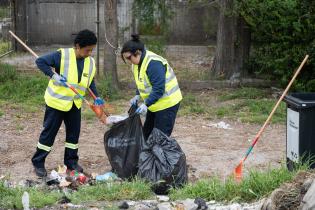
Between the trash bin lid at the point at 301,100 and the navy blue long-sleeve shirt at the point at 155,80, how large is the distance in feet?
4.09

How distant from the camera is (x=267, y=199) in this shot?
4891 mm

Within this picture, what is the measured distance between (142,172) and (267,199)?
5.75 feet

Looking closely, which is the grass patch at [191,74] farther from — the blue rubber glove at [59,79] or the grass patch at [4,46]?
the blue rubber glove at [59,79]

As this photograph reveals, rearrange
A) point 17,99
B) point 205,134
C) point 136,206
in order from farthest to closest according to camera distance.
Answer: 1. point 17,99
2. point 205,134
3. point 136,206

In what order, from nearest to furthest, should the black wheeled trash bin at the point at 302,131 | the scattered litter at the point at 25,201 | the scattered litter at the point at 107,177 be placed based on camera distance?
the scattered litter at the point at 25,201
the black wheeled trash bin at the point at 302,131
the scattered litter at the point at 107,177

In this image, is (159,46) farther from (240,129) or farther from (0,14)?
(0,14)

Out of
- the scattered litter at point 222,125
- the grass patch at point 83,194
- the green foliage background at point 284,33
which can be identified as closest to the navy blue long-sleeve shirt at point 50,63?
the grass patch at point 83,194

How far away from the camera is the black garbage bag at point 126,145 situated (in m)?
6.76

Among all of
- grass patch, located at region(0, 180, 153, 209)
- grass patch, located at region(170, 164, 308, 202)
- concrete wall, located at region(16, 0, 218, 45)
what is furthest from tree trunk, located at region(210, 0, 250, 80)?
grass patch, located at region(170, 164, 308, 202)

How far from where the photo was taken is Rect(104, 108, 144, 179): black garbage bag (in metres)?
6.76

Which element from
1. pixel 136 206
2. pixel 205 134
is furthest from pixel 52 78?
pixel 205 134

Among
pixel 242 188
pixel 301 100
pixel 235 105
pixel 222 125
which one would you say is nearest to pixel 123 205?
pixel 242 188

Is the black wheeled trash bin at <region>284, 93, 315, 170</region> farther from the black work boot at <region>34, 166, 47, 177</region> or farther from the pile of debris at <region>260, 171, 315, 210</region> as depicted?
the black work boot at <region>34, 166, 47, 177</region>

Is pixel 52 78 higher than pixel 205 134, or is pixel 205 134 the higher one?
pixel 52 78
